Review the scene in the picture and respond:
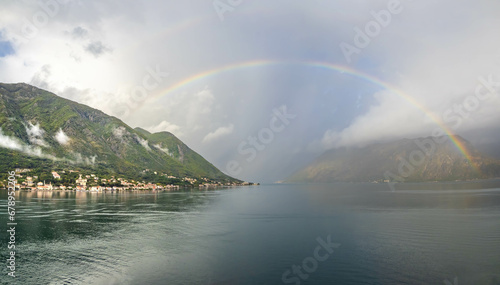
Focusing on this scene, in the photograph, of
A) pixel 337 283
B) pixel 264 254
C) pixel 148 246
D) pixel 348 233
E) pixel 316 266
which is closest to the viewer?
pixel 337 283

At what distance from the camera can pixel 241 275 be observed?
33.5 metres

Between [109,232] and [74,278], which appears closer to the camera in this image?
[74,278]

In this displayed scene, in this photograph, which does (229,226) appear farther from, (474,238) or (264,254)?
(474,238)

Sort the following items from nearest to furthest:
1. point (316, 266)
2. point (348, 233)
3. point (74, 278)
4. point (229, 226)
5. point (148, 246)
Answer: point (74, 278) < point (316, 266) < point (148, 246) < point (348, 233) < point (229, 226)

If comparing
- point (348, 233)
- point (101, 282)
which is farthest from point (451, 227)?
point (101, 282)

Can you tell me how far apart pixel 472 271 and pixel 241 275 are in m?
28.4

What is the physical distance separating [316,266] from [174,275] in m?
18.8

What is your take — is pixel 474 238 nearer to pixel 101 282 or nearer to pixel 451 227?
pixel 451 227
